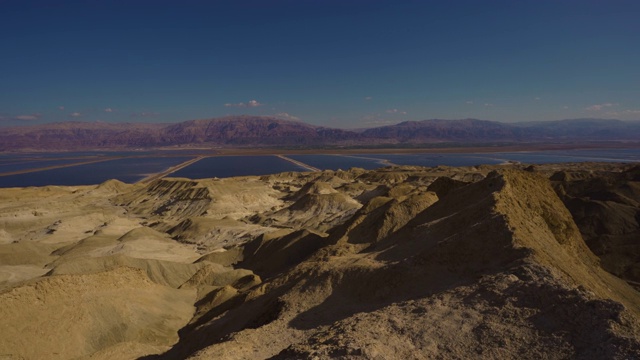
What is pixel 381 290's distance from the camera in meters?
13.1

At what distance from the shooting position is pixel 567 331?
28.1 ft

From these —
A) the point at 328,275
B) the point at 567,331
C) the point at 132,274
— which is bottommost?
the point at 132,274

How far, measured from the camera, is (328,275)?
15016mm

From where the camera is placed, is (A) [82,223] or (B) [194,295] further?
(A) [82,223]

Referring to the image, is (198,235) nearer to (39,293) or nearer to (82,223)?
(82,223)

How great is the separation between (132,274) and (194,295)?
3.95 meters

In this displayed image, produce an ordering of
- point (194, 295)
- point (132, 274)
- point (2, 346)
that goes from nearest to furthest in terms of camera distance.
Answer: point (2, 346) → point (132, 274) → point (194, 295)

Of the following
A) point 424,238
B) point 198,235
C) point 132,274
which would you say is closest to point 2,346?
point 132,274

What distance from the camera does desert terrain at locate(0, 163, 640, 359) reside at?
891 cm

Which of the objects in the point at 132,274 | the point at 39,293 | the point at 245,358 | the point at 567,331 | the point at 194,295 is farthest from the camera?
the point at 194,295

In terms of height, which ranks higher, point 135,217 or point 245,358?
point 245,358

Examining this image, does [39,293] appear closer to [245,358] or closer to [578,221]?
[245,358]

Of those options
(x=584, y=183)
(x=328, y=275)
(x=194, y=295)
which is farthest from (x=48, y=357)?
(x=584, y=183)

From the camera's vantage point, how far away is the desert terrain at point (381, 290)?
8906 millimetres
